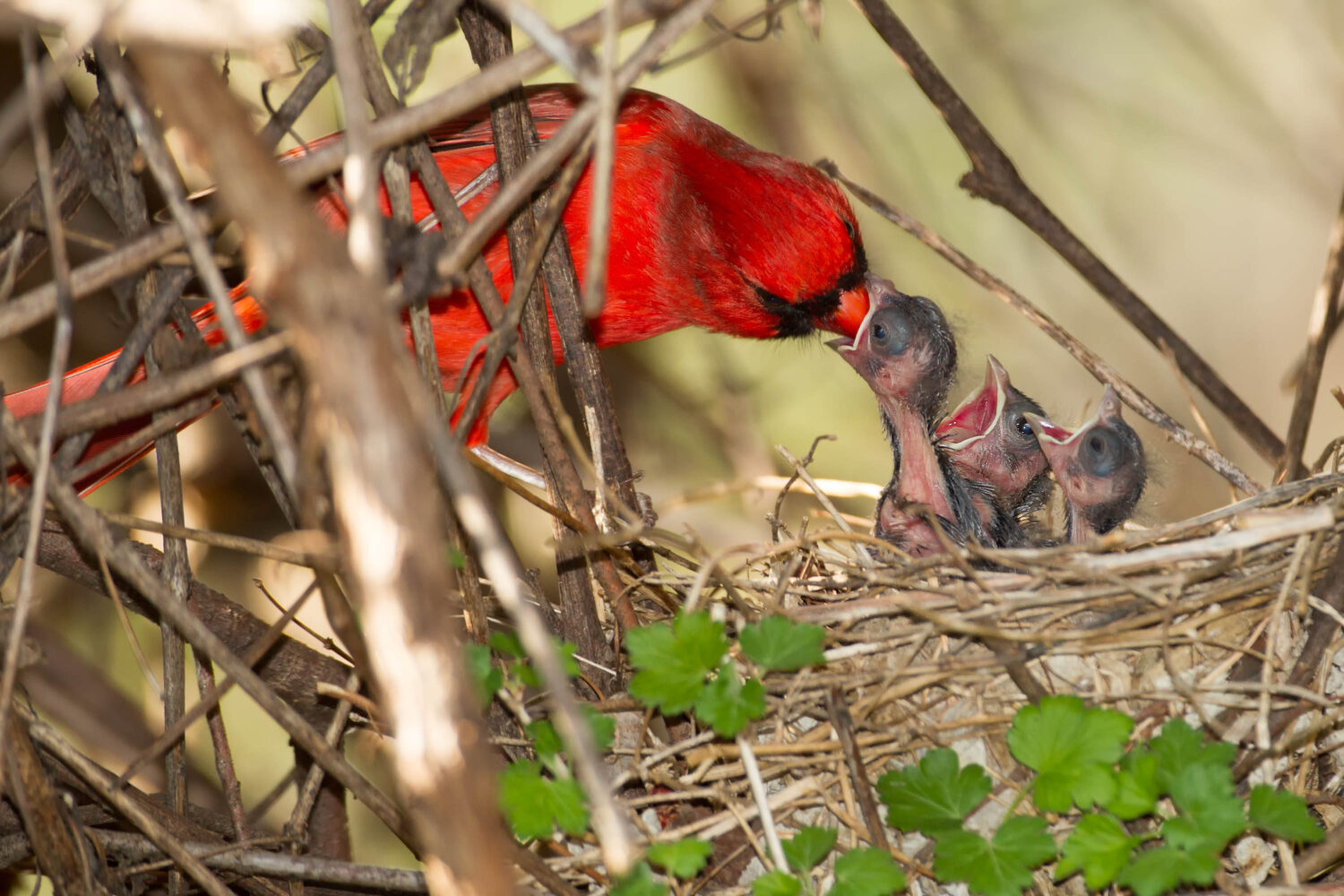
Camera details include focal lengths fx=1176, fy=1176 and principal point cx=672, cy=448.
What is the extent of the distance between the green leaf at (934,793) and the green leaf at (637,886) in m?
0.32

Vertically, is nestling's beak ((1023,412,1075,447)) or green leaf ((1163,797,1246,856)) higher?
nestling's beak ((1023,412,1075,447))

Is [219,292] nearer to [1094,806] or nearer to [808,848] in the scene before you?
[808,848]

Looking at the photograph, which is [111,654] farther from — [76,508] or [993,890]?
[993,890]

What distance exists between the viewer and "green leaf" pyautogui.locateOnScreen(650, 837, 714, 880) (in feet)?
4.37

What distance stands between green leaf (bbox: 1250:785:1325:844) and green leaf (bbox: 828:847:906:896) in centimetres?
41

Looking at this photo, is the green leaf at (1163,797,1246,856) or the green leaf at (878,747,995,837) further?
the green leaf at (878,747,995,837)

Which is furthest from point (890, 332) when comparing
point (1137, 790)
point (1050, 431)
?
point (1137, 790)

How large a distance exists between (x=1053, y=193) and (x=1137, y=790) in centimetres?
213

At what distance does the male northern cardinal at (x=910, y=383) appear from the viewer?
237cm

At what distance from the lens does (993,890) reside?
1357mm

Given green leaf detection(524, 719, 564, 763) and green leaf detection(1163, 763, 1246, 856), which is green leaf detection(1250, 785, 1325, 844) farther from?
green leaf detection(524, 719, 564, 763)

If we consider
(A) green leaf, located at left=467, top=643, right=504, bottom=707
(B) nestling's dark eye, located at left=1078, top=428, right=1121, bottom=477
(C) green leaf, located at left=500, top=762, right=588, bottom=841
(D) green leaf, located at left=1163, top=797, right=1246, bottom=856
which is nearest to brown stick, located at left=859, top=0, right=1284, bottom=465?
(B) nestling's dark eye, located at left=1078, top=428, right=1121, bottom=477

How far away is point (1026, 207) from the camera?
2.42 meters

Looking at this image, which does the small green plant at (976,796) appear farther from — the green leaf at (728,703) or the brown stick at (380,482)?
the brown stick at (380,482)
